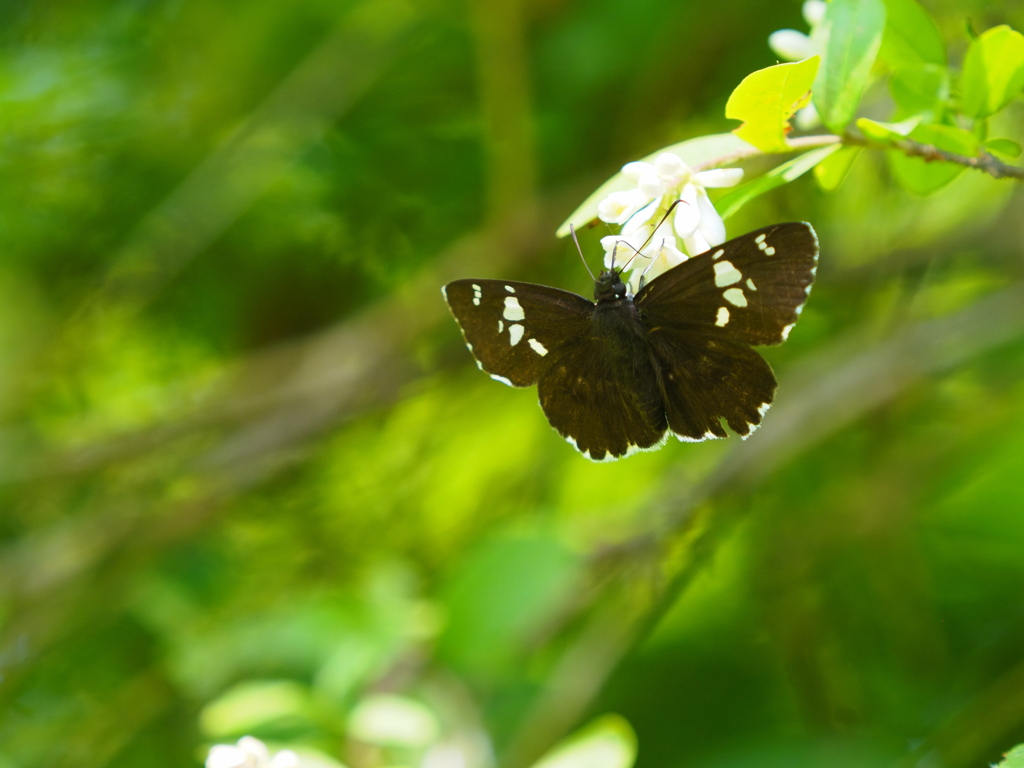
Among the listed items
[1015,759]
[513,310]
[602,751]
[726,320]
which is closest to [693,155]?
[726,320]

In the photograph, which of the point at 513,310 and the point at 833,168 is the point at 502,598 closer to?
the point at 513,310

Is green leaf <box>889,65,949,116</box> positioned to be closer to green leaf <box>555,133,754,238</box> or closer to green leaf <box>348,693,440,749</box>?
green leaf <box>555,133,754,238</box>

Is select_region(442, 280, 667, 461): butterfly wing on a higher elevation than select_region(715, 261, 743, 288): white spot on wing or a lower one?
higher

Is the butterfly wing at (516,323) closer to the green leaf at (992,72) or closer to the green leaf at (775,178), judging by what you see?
the green leaf at (775,178)

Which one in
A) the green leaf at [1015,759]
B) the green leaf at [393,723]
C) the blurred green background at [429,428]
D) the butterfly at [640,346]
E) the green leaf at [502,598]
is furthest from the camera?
the blurred green background at [429,428]

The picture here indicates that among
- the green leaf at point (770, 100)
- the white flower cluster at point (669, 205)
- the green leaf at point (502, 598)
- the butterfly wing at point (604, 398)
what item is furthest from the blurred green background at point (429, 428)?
the green leaf at point (770, 100)

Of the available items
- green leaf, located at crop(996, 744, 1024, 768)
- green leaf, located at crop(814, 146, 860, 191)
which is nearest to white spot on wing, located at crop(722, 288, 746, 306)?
green leaf, located at crop(814, 146, 860, 191)

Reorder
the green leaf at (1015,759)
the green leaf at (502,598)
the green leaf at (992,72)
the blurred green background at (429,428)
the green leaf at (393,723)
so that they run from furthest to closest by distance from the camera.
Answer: the blurred green background at (429,428) < the green leaf at (502,598) < the green leaf at (393,723) < the green leaf at (992,72) < the green leaf at (1015,759)

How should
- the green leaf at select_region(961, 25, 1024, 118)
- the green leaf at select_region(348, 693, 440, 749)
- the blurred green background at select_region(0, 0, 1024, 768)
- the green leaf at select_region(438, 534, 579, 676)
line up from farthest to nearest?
the blurred green background at select_region(0, 0, 1024, 768)
the green leaf at select_region(438, 534, 579, 676)
the green leaf at select_region(348, 693, 440, 749)
the green leaf at select_region(961, 25, 1024, 118)
